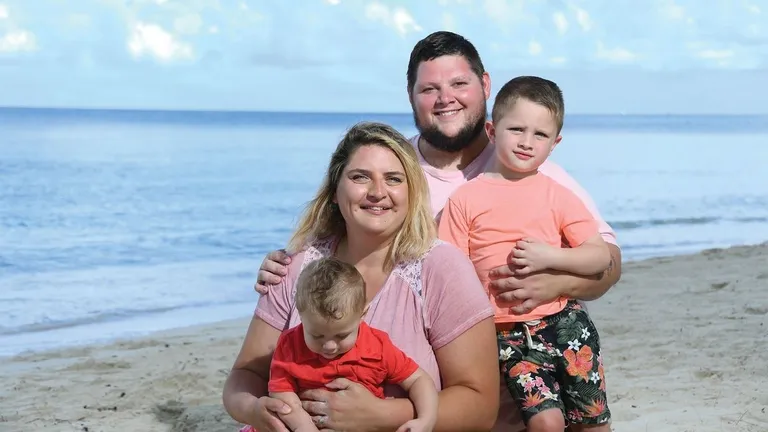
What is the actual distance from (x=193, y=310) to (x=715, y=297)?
492 cm

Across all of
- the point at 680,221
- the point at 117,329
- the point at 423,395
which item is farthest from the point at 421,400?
the point at 680,221

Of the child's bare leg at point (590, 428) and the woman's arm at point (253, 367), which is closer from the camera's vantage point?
the woman's arm at point (253, 367)

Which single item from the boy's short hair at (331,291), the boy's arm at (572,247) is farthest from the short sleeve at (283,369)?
the boy's arm at (572,247)

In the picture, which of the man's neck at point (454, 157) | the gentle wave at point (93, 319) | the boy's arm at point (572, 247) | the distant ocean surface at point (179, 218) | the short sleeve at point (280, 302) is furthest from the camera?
the distant ocean surface at point (179, 218)

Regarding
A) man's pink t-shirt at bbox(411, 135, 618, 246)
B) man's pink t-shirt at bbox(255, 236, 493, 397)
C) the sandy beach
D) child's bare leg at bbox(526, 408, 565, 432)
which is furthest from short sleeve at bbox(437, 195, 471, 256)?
the sandy beach

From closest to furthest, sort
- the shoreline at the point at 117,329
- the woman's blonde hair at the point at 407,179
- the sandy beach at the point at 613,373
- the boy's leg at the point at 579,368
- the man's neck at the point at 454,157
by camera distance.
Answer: the woman's blonde hair at the point at 407,179 < the boy's leg at the point at 579,368 < the man's neck at the point at 454,157 < the sandy beach at the point at 613,373 < the shoreline at the point at 117,329

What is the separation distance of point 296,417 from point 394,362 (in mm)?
369

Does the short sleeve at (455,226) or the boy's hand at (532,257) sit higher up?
the short sleeve at (455,226)

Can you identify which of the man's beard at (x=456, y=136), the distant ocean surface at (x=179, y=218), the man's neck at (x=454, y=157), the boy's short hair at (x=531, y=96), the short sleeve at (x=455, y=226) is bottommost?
the distant ocean surface at (x=179, y=218)

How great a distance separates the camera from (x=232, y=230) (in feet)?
48.3

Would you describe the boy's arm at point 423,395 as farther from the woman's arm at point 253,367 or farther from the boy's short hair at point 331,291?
the woman's arm at point 253,367

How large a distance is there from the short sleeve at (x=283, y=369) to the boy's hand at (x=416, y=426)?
38 cm

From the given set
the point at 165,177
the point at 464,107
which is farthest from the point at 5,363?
the point at 165,177

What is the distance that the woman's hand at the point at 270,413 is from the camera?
3.23m
